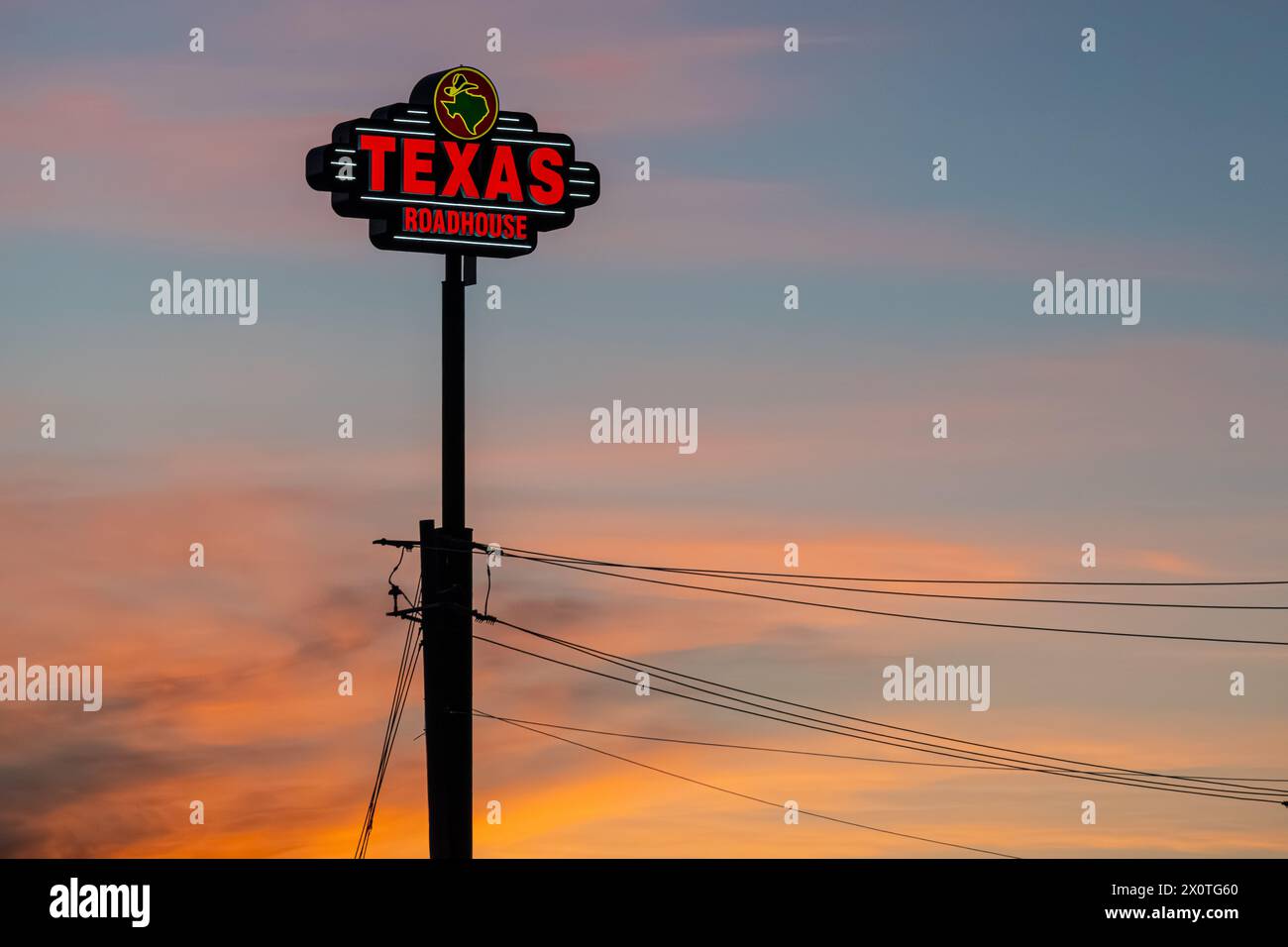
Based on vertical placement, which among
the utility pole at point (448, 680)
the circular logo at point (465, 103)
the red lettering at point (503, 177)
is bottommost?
the utility pole at point (448, 680)

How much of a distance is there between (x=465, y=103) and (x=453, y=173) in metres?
1.63

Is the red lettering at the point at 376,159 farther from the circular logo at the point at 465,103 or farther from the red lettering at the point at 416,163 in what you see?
the circular logo at the point at 465,103

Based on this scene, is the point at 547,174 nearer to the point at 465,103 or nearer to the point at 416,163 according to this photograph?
the point at 465,103

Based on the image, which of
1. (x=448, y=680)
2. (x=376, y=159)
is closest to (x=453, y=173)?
(x=376, y=159)

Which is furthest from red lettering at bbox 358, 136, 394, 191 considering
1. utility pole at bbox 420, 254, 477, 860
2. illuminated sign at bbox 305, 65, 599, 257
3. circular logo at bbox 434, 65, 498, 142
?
utility pole at bbox 420, 254, 477, 860

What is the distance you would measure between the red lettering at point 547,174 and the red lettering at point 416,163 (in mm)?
2725

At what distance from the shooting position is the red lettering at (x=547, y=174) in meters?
46.1

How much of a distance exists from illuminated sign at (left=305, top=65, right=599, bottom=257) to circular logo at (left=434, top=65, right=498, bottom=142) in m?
0.02

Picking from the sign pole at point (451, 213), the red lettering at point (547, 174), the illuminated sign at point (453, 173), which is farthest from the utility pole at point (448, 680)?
the red lettering at point (547, 174)

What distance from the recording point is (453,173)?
44969 millimetres

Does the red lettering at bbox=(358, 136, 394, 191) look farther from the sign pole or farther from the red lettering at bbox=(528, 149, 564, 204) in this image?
the red lettering at bbox=(528, 149, 564, 204)
